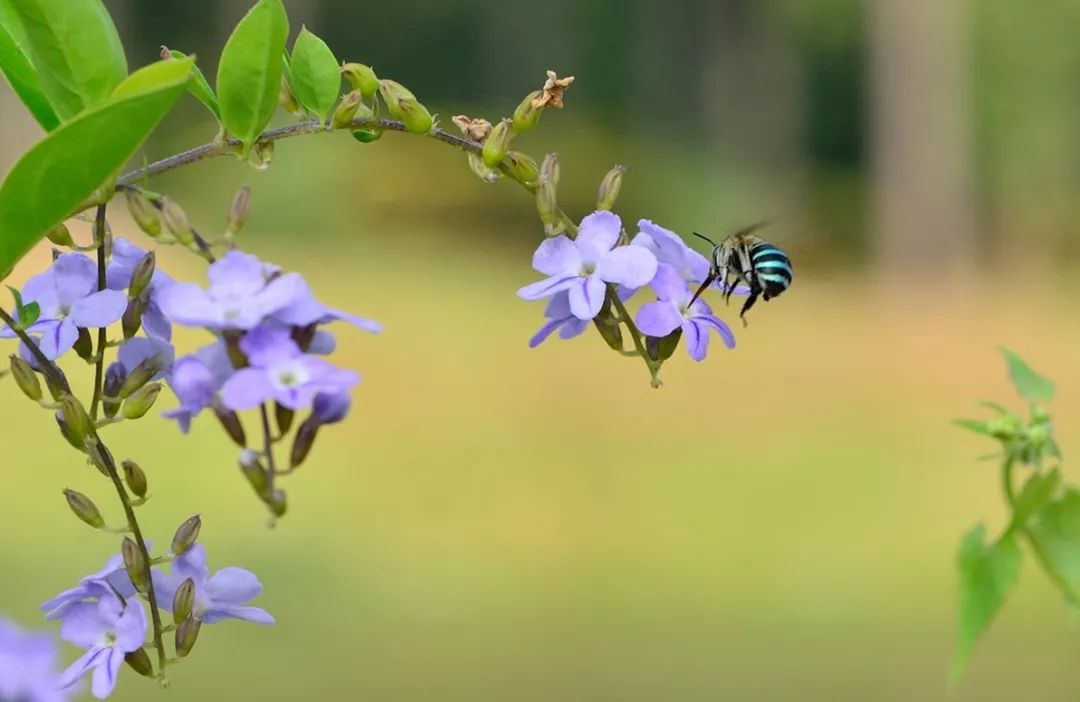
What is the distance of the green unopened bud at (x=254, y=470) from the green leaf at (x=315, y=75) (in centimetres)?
34

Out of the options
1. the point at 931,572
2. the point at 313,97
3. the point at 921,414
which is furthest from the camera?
the point at 921,414

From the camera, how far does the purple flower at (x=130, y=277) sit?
1017 mm

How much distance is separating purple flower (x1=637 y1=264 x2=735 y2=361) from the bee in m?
0.40

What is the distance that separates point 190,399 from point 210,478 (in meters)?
8.08

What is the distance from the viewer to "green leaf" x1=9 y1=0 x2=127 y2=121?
3.03 feet

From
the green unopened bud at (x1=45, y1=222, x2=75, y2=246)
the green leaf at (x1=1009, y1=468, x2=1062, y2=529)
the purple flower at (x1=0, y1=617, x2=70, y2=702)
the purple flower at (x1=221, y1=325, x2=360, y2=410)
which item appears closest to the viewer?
the purple flower at (x1=0, y1=617, x2=70, y2=702)

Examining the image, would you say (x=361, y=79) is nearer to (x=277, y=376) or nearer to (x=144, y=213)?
(x=144, y=213)

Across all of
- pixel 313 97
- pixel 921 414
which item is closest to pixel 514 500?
pixel 921 414

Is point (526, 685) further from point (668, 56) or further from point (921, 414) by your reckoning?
point (668, 56)

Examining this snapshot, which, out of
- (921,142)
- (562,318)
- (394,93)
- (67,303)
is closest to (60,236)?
(67,303)

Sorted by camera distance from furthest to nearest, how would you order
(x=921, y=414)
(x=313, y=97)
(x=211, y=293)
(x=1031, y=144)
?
(x=1031, y=144), (x=921, y=414), (x=313, y=97), (x=211, y=293)

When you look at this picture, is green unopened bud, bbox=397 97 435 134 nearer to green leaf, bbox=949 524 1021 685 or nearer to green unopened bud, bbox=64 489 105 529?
green unopened bud, bbox=64 489 105 529

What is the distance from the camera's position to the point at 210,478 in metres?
8.68

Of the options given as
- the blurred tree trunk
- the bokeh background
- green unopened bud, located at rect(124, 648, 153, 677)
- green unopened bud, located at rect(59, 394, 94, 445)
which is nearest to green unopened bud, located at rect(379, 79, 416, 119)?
green unopened bud, located at rect(59, 394, 94, 445)
